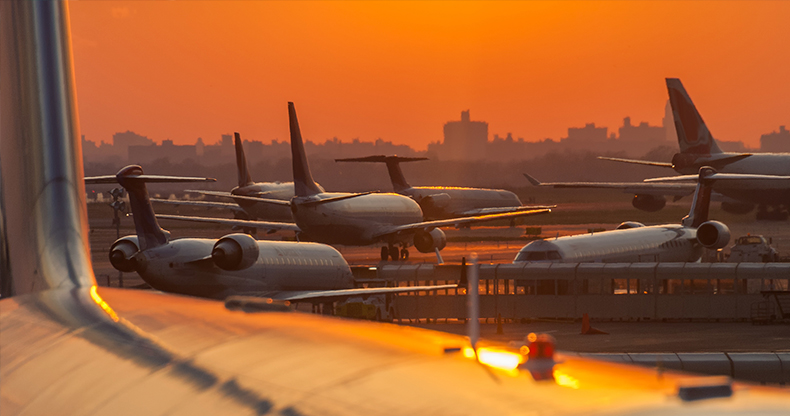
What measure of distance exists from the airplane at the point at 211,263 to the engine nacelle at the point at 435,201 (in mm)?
68007

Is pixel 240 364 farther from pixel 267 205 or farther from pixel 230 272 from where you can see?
pixel 267 205

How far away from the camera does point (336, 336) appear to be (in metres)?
5.68

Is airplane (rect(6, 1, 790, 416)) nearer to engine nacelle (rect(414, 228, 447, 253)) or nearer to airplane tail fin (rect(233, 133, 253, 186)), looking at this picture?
engine nacelle (rect(414, 228, 447, 253))

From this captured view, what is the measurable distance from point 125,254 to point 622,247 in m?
35.5

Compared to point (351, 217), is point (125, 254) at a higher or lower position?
higher

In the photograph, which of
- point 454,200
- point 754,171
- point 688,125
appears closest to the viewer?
point 754,171

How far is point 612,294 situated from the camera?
53562 millimetres

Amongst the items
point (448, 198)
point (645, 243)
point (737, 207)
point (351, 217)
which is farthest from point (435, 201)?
point (645, 243)

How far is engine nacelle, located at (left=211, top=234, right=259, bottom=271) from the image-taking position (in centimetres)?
4084

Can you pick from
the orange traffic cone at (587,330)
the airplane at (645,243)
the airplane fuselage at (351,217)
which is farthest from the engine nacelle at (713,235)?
the airplane fuselage at (351,217)

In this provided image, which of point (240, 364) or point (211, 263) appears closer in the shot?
point (240, 364)

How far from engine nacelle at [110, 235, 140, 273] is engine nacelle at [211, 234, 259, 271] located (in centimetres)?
529

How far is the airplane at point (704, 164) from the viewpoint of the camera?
106 m

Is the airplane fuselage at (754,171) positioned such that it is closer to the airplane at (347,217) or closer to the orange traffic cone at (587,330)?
the airplane at (347,217)
